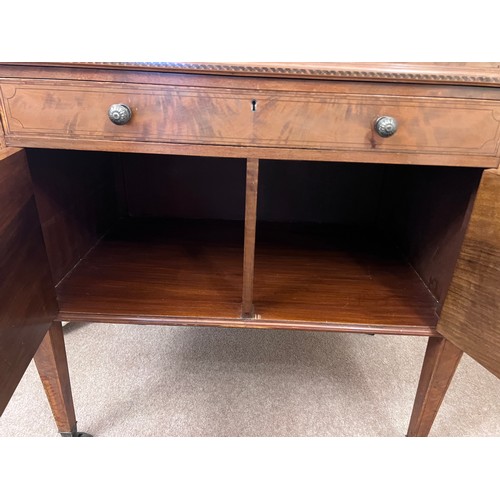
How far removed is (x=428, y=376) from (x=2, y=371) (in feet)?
2.20

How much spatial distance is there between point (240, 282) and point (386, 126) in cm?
40

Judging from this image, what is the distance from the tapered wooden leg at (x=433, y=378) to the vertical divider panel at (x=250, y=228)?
1.08ft

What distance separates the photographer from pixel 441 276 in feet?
2.24

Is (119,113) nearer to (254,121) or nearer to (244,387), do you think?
(254,121)

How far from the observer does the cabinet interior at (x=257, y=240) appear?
66 cm

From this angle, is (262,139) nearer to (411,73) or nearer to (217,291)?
(411,73)

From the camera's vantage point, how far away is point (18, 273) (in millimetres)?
513

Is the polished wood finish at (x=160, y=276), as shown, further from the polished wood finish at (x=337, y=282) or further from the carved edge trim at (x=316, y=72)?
the carved edge trim at (x=316, y=72)

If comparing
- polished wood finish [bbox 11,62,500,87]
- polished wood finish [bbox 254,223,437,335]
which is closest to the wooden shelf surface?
polished wood finish [bbox 254,223,437,335]

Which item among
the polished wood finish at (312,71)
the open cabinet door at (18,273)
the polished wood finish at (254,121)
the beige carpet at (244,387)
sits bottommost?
the beige carpet at (244,387)

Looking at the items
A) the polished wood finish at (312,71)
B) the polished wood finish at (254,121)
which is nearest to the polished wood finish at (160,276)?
the polished wood finish at (254,121)

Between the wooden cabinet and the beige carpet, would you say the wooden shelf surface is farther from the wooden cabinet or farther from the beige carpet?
the beige carpet

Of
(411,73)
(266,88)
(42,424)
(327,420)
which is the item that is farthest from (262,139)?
(42,424)

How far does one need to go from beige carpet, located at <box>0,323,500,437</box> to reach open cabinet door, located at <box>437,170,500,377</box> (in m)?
0.36
